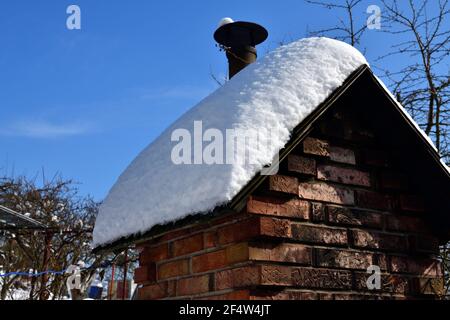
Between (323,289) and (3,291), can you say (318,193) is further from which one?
(3,291)

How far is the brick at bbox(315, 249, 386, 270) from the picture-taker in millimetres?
2498

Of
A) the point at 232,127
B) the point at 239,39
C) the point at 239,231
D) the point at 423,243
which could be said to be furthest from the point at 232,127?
the point at 239,39

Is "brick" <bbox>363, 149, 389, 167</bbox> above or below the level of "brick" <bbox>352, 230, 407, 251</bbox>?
above

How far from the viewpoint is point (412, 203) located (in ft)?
9.68

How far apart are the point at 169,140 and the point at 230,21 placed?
3074 millimetres

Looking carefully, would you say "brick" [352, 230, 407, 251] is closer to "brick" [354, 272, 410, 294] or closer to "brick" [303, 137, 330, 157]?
"brick" [354, 272, 410, 294]

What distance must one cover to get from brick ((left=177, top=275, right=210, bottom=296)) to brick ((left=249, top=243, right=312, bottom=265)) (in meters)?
0.39

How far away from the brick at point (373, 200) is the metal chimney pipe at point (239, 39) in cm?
277

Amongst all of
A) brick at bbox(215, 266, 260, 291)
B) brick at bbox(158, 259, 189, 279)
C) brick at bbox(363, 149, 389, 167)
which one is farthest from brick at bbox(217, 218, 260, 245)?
brick at bbox(363, 149, 389, 167)

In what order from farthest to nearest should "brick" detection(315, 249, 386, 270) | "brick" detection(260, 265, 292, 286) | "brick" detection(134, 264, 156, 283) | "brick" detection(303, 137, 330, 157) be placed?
"brick" detection(134, 264, 156, 283)
"brick" detection(303, 137, 330, 157)
"brick" detection(315, 249, 386, 270)
"brick" detection(260, 265, 292, 286)

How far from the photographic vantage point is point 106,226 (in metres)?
2.98

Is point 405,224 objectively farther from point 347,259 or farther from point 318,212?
point 318,212

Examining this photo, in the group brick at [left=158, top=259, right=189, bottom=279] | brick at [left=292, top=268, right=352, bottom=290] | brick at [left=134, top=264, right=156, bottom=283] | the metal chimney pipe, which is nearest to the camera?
brick at [left=292, top=268, right=352, bottom=290]
